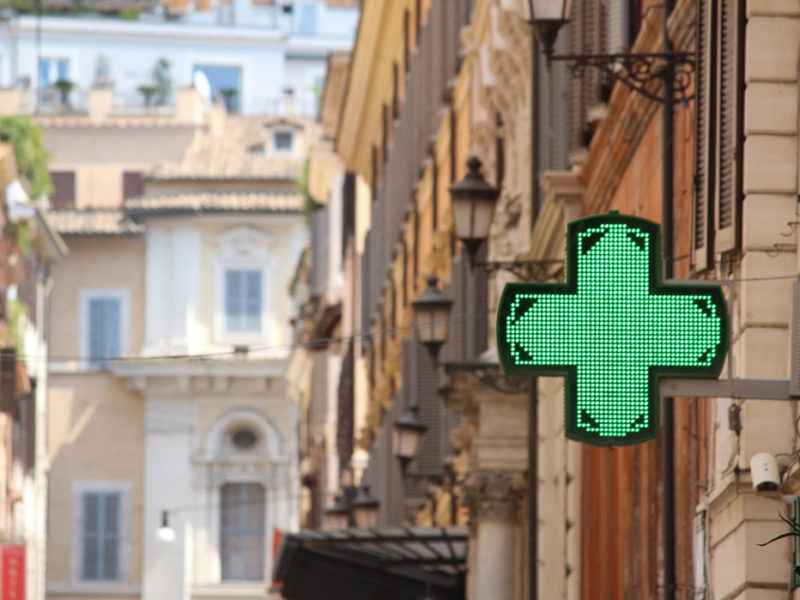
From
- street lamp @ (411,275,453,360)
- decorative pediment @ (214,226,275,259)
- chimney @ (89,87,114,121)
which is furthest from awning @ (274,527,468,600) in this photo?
chimney @ (89,87,114,121)

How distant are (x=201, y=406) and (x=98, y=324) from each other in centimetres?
429

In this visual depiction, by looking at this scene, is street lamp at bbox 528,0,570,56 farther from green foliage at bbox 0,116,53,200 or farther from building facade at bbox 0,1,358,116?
building facade at bbox 0,1,358,116

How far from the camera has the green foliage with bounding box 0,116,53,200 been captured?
5581 cm

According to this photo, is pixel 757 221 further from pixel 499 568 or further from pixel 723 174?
pixel 499 568

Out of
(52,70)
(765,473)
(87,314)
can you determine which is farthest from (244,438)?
(765,473)

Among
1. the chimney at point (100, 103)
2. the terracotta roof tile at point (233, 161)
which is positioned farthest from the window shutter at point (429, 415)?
the chimney at point (100, 103)

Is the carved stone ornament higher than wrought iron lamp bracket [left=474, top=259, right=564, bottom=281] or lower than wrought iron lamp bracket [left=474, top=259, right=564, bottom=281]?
lower

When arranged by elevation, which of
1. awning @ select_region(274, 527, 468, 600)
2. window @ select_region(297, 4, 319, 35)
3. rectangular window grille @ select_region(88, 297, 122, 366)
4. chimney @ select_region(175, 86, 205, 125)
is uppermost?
window @ select_region(297, 4, 319, 35)

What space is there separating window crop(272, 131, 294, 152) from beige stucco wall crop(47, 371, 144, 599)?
29.2 feet

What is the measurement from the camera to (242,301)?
70.1 m

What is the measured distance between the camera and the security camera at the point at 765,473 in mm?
9180

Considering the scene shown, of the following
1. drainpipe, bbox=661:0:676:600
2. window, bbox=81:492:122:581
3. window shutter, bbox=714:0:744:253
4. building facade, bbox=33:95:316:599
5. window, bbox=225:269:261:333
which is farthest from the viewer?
window, bbox=225:269:261:333

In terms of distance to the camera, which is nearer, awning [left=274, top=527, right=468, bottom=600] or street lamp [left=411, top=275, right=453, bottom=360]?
street lamp [left=411, top=275, right=453, bottom=360]

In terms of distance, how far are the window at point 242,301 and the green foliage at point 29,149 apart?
36.2ft
